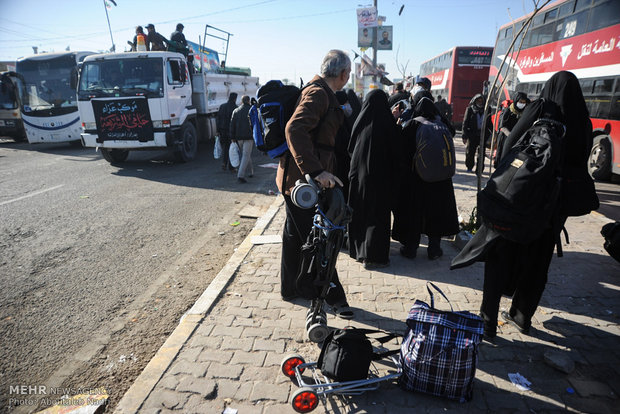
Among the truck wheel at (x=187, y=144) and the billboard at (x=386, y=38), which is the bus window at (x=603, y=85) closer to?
the truck wheel at (x=187, y=144)

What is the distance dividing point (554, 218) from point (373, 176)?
65.6 inches

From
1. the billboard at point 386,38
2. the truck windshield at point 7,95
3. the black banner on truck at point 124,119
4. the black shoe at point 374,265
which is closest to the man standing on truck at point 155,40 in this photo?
the black banner on truck at point 124,119

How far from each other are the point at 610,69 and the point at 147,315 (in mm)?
10190

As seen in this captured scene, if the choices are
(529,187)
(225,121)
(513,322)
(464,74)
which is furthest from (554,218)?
(464,74)

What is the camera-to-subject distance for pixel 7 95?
1444 cm

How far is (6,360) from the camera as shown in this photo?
2.75 metres

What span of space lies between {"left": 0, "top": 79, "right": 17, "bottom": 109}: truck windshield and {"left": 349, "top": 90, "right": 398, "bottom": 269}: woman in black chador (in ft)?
51.7

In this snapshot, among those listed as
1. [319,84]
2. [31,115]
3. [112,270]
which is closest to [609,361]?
[319,84]

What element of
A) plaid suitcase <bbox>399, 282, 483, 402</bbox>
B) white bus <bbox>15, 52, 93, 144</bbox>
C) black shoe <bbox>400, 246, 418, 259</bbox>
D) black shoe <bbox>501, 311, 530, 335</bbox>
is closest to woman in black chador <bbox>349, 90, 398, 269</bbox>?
black shoe <bbox>400, 246, 418, 259</bbox>

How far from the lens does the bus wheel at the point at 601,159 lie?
820 centimetres

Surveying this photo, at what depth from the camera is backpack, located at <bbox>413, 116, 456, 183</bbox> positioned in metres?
3.71

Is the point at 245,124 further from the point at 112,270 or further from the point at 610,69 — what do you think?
the point at 610,69

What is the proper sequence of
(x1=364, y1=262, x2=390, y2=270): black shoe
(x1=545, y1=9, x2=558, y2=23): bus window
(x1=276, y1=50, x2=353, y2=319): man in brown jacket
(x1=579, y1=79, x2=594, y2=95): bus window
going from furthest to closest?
1. (x1=545, y1=9, x2=558, y2=23): bus window
2. (x1=579, y1=79, x2=594, y2=95): bus window
3. (x1=364, y1=262, x2=390, y2=270): black shoe
4. (x1=276, y1=50, x2=353, y2=319): man in brown jacket

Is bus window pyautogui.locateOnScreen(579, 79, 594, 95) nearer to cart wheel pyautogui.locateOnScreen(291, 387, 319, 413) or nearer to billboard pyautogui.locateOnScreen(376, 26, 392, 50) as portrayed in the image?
cart wheel pyautogui.locateOnScreen(291, 387, 319, 413)
